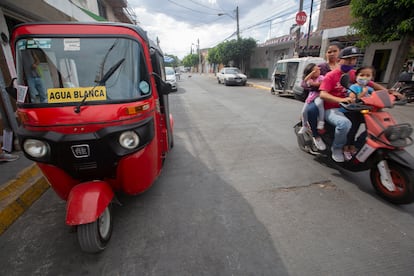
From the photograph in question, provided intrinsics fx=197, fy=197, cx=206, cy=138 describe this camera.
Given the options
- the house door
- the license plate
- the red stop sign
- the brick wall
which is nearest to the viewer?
the license plate

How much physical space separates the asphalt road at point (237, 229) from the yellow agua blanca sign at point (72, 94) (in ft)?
4.70

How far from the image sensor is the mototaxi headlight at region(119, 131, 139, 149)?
6.08 feet

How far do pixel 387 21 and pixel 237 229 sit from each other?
10931 millimetres

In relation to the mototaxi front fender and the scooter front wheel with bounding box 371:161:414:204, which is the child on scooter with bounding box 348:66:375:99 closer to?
the scooter front wheel with bounding box 371:161:414:204

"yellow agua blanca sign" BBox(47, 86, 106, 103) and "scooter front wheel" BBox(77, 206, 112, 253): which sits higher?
"yellow agua blanca sign" BBox(47, 86, 106, 103)

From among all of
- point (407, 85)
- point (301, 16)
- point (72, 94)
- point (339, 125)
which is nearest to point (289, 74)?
point (301, 16)

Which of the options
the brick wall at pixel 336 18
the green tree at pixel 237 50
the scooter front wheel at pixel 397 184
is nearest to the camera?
the scooter front wheel at pixel 397 184

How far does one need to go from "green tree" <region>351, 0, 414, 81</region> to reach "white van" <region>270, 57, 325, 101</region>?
2.27 m

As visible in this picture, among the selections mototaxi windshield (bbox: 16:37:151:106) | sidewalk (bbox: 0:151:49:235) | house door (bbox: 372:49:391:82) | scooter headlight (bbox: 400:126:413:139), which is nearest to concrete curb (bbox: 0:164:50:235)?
sidewalk (bbox: 0:151:49:235)

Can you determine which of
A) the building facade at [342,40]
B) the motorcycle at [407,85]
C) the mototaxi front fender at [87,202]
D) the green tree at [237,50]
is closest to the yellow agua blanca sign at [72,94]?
the mototaxi front fender at [87,202]

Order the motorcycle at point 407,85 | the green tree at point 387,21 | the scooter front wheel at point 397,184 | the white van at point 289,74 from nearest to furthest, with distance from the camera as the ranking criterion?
1. the scooter front wheel at point 397,184
2. the green tree at point 387,21
3. the motorcycle at point 407,85
4. the white van at point 289,74

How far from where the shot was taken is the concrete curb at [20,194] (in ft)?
7.64

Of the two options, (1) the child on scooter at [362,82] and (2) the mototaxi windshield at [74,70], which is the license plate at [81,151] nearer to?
(2) the mototaxi windshield at [74,70]

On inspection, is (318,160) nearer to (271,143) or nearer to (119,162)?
(271,143)
